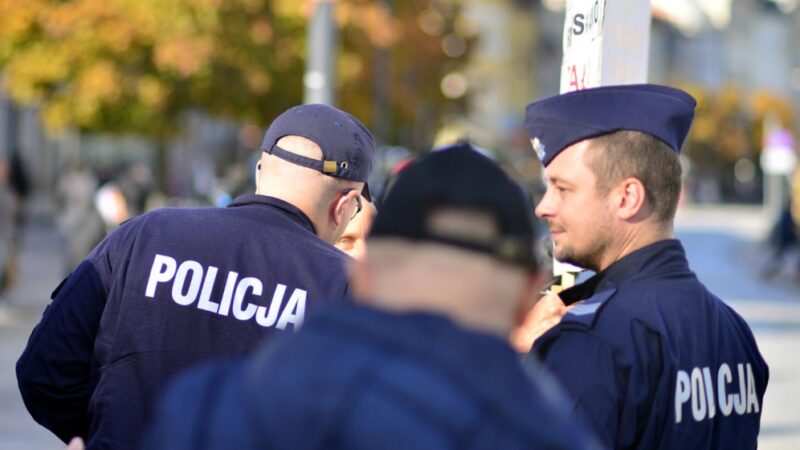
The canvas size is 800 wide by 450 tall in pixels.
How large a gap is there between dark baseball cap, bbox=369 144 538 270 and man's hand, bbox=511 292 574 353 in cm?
128

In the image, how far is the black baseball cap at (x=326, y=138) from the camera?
3.73 m

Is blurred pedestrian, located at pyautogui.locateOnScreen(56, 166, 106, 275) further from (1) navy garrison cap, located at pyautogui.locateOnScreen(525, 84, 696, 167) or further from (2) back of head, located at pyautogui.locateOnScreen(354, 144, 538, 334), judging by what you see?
(2) back of head, located at pyautogui.locateOnScreen(354, 144, 538, 334)

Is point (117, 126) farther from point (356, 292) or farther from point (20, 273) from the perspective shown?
point (356, 292)

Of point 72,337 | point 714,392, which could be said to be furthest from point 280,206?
point 714,392

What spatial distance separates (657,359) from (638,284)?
7.6 inches

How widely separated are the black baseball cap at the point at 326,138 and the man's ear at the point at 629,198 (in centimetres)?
77

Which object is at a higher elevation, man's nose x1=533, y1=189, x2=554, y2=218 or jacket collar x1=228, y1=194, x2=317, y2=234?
man's nose x1=533, y1=189, x2=554, y2=218

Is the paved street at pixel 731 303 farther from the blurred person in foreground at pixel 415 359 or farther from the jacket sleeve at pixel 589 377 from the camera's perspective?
the blurred person in foreground at pixel 415 359

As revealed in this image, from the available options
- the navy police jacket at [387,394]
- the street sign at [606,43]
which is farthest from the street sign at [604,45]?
the navy police jacket at [387,394]

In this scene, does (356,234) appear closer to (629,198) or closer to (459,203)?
(629,198)

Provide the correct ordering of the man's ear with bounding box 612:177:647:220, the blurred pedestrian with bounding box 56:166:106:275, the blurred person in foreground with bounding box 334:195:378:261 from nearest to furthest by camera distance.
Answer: the man's ear with bounding box 612:177:647:220, the blurred person in foreground with bounding box 334:195:378:261, the blurred pedestrian with bounding box 56:166:106:275

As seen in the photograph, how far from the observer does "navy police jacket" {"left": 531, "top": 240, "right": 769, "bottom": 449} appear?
3.00 meters

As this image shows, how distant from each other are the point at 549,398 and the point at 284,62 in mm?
25356

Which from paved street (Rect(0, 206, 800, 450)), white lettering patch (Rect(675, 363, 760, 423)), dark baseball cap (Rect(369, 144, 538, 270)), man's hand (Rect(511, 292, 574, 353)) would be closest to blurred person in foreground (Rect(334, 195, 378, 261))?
man's hand (Rect(511, 292, 574, 353))
